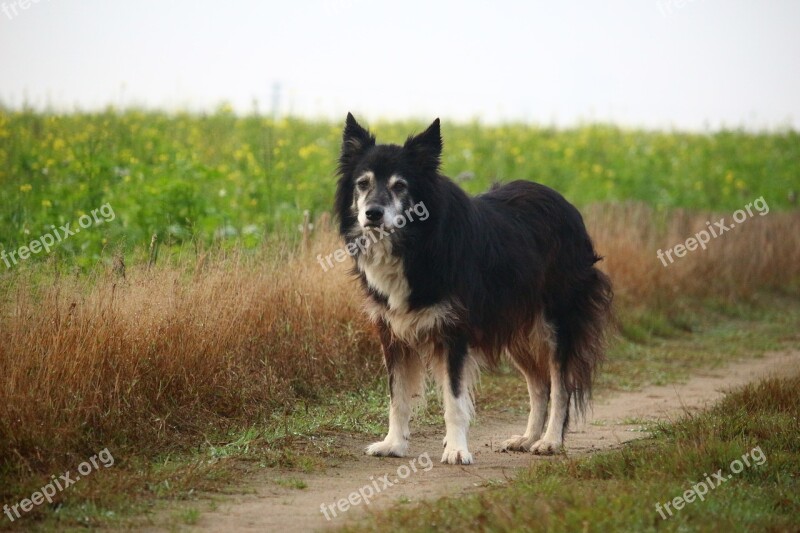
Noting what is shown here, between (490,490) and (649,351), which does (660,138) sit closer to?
(649,351)

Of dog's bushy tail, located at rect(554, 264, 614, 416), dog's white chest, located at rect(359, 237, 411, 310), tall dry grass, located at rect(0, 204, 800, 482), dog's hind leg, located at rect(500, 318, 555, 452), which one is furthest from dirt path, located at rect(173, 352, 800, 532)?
dog's white chest, located at rect(359, 237, 411, 310)

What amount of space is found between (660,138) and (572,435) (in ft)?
72.5

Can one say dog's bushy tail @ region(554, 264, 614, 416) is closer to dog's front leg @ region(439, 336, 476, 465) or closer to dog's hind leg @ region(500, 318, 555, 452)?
dog's hind leg @ region(500, 318, 555, 452)

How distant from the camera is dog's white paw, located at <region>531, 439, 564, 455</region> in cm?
734

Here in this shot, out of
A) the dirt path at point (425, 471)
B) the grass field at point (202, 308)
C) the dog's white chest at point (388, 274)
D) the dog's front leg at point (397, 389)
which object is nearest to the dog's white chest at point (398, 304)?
the dog's white chest at point (388, 274)

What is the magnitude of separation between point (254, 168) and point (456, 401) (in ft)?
26.5

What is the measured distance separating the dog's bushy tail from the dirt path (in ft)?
1.65

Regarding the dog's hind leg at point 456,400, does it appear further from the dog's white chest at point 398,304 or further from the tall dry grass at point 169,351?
the tall dry grass at point 169,351

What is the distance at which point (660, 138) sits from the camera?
93.7ft

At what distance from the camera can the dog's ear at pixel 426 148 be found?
698 cm

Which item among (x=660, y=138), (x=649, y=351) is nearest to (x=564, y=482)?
(x=649, y=351)

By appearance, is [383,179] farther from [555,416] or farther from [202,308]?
[555,416]

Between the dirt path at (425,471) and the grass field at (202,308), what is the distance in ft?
1.20

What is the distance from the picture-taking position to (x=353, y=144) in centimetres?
718
